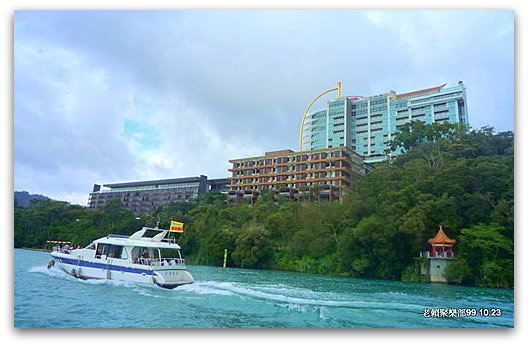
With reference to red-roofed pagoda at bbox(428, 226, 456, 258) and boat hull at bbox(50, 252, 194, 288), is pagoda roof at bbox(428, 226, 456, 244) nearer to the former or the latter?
red-roofed pagoda at bbox(428, 226, 456, 258)

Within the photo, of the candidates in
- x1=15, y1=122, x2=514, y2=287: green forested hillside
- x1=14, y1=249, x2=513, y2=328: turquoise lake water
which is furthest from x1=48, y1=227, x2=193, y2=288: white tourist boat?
x1=15, y1=122, x2=514, y2=287: green forested hillside

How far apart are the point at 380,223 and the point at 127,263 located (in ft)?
40.7

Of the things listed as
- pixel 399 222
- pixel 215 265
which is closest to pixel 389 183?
pixel 399 222

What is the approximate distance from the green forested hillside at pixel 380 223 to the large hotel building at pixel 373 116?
1702cm

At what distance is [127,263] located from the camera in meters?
11.1

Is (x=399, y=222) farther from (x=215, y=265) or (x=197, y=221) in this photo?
(x=197, y=221)

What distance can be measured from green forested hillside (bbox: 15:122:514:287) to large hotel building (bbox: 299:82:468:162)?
1702 centimetres

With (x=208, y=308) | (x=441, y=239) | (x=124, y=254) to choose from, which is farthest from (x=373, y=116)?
(x=208, y=308)

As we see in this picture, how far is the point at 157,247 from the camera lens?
11352mm

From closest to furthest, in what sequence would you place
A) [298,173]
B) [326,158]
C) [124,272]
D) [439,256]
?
[124,272]
[439,256]
[326,158]
[298,173]

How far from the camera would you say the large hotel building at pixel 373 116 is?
45.7 m

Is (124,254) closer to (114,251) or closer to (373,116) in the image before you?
(114,251)

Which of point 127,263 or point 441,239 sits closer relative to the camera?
point 127,263

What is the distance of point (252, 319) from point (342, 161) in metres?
31.7
